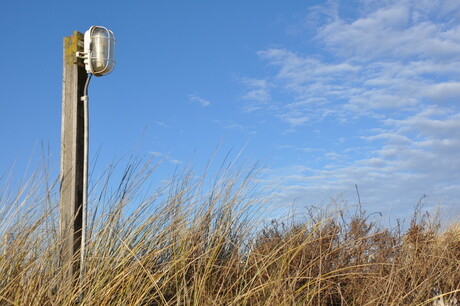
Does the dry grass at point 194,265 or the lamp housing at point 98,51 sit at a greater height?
the lamp housing at point 98,51

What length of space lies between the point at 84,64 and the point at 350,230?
9.24 ft

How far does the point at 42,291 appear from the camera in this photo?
349 centimetres

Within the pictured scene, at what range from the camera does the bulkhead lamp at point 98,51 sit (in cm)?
451

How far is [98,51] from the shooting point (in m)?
4.51

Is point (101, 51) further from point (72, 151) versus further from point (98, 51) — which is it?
point (72, 151)

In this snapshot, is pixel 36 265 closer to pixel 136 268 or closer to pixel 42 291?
pixel 42 291

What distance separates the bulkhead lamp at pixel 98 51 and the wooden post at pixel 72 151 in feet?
0.35

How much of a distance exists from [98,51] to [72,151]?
0.86 metres

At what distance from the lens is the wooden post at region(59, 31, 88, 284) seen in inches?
167

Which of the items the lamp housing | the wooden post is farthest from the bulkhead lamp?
the wooden post

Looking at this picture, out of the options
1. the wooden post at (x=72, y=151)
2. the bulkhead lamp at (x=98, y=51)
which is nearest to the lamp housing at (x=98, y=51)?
the bulkhead lamp at (x=98, y=51)

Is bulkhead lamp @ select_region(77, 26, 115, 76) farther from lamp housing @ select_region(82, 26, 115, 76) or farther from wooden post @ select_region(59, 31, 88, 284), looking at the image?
wooden post @ select_region(59, 31, 88, 284)

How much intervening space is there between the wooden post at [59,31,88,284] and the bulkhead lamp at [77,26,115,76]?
0.11 meters

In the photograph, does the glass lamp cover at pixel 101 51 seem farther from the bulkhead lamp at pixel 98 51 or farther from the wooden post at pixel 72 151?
the wooden post at pixel 72 151
